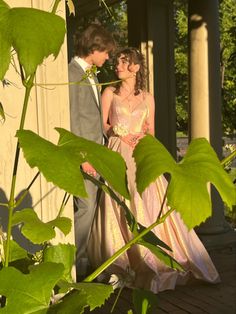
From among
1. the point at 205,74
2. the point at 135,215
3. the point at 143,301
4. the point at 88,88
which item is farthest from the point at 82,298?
A: the point at 205,74

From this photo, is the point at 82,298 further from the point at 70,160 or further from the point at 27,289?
the point at 70,160

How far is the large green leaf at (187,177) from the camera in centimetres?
88

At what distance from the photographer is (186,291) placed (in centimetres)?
466

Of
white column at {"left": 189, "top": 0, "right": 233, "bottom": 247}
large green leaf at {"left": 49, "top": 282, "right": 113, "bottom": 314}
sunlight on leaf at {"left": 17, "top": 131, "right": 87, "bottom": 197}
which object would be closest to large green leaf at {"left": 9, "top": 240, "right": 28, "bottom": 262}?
large green leaf at {"left": 49, "top": 282, "right": 113, "bottom": 314}

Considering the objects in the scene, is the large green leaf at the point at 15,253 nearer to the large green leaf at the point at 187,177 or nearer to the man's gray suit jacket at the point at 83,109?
the large green leaf at the point at 187,177

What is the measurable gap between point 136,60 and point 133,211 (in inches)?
48.7

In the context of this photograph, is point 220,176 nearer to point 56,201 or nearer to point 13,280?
point 13,280

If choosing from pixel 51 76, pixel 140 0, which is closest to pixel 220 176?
pixel 51 76

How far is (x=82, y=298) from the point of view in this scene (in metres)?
0.96

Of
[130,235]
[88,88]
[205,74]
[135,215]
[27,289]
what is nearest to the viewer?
[27,289]

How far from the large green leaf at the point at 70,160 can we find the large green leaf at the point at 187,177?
36 millimetres

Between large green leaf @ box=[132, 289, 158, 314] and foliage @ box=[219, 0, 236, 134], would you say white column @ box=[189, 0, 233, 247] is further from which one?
large green leaf @ box=[132, 289, 158, 314]

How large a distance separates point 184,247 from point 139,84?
56.5 inches

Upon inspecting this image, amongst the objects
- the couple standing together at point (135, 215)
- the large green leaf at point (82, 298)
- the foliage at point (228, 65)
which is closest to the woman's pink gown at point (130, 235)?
the couple standing together at point (135, 215)
